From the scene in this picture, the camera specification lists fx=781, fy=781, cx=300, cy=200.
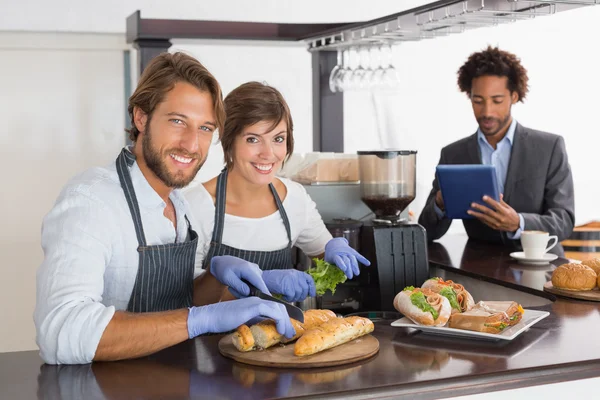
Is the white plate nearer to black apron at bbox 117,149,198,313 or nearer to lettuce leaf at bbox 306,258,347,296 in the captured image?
lettuce leaf at bbox 306,258,347,296

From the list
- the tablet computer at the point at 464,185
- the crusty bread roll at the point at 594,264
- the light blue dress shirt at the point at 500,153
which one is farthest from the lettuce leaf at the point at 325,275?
the light blue dress shirt at the point at 500,153

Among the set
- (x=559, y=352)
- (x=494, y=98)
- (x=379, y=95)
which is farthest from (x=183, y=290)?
(x=379, y=95)

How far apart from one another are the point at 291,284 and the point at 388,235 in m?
0.52

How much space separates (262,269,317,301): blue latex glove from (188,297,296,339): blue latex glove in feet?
1.03

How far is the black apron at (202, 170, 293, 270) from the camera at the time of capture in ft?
8.42

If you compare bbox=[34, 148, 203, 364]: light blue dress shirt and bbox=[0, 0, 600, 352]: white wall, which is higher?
bbox=[0, 0, 600, 352]: white wall

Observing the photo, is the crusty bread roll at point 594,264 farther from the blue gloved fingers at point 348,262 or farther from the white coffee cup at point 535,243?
the blue gloved fingers at point 348,262

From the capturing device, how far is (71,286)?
1685mm

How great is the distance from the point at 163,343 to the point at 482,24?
5.55ft

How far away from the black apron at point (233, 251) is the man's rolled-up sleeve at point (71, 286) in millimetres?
758

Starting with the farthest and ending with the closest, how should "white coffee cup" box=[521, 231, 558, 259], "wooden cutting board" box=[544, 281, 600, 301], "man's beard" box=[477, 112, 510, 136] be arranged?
"man's beard" box=[477, 112, 510, 136] < "white coffee cup" box=[521, 231, 558, 259] < "wooden cutting board" box=[544, 281, 600, 301]

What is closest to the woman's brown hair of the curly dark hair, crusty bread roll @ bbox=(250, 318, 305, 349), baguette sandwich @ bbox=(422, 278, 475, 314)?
baguette sandwich @ bbox=(422, 278, 475, 314)

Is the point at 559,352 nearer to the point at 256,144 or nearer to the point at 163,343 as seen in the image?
the point at 163,343

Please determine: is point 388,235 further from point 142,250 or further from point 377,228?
point 142,250
